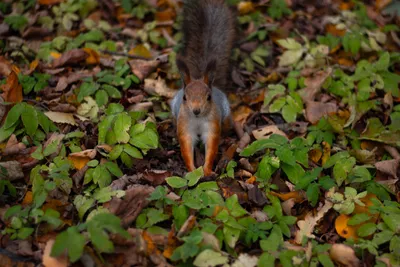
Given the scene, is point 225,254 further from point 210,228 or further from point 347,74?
point 347,74

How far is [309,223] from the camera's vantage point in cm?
299

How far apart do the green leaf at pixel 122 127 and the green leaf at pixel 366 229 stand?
1619mm

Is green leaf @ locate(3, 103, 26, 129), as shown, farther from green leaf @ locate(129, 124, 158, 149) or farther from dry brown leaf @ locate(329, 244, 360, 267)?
dry brown leaf @ locate(329, 244, 360, 267)

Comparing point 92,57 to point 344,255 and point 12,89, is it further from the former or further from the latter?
point 344,255

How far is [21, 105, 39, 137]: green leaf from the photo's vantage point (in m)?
3.23

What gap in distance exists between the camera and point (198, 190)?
3.02 meters

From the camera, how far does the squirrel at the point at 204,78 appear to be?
11.3ft

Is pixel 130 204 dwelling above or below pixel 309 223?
above

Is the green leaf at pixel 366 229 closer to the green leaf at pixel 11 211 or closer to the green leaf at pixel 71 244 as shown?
the green leaf at pixel 71 244

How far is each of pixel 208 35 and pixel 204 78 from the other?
2.54ft

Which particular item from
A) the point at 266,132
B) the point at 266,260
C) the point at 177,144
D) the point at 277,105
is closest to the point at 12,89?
the point at 177,144

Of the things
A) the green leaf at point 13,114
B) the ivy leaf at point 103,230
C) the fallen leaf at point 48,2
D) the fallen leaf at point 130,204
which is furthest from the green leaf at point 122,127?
the fallen leaf at point 48,2

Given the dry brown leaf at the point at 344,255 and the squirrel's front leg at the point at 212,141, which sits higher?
the squirrel's front leg at the point at 212,141

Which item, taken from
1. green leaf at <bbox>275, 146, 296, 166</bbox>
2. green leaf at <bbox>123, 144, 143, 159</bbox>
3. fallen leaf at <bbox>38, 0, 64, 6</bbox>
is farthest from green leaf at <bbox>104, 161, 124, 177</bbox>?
fallen leaf at <bbox>38, 0, 64, 6</bbox>
